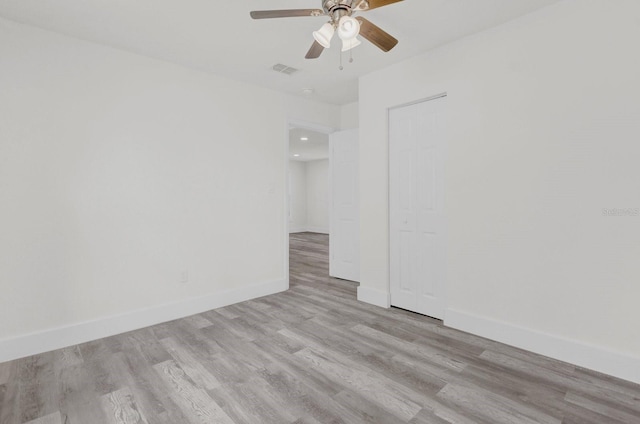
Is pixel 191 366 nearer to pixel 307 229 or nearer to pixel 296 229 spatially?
pixel 296 229

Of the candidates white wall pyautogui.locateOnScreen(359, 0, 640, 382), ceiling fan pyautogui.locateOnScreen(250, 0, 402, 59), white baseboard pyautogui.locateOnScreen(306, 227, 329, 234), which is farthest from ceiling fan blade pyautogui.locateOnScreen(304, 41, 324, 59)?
white baseboard pyautogui.locateOnScreen(306, 227, 329, 234)

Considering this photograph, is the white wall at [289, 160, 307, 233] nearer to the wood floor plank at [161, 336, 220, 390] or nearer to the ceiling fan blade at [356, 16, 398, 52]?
the wood floor plank at [161, 336, 220, 390]

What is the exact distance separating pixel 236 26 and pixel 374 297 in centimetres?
310

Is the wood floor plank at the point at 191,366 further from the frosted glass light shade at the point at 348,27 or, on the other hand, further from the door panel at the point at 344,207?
the door panel at the point at 344,207

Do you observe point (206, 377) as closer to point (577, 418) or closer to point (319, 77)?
point (577, 418)

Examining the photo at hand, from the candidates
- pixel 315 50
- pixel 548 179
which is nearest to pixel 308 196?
pixel 315 50

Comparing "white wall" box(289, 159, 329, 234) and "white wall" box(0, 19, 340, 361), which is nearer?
"white wall" box(0, 19, 340, 361)

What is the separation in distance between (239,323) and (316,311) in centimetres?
84

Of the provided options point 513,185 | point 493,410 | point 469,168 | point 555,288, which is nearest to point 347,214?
point 469,168

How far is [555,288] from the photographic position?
2.40 m

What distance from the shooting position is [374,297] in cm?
366

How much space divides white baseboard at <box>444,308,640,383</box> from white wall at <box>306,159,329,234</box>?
8.19 meters

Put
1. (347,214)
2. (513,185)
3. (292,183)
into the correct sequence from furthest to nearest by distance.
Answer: (292,183), (347,214), (513,185)

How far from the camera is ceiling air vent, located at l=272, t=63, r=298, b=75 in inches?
132
